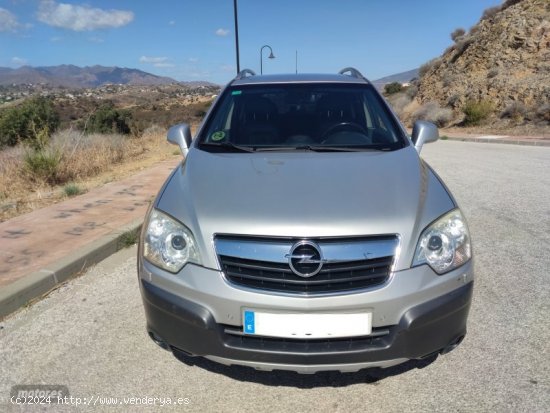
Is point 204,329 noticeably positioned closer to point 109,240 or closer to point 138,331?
point 138,331

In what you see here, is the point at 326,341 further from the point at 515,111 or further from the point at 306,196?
the point at 515,111

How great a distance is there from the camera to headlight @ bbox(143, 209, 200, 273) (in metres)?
2.39

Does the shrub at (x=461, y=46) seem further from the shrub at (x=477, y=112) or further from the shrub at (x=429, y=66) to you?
the shrub at (x=477, y=112)

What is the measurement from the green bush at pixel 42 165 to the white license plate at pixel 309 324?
7.55 meters

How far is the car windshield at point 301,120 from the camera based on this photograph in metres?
3.48

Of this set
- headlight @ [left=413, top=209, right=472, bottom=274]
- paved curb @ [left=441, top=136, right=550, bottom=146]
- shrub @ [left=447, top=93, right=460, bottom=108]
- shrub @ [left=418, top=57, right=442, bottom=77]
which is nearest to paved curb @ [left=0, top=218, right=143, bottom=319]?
headlight @ [left=413, top=209, right=472, bottom=274]

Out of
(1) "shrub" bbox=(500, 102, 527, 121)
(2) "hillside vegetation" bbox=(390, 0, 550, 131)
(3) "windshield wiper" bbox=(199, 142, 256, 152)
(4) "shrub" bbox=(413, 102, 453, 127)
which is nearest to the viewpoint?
(3) "windshield wiper" bbox=(199, 142, 256, 152)

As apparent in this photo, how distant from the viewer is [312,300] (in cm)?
221

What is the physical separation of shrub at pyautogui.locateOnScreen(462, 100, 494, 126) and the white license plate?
22995mm

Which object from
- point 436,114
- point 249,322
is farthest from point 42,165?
point 436,114

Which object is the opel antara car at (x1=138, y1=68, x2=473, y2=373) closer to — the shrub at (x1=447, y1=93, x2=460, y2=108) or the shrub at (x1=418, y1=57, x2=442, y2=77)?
the shrub at (x1=447, y1=93, x2=460, y2=108)

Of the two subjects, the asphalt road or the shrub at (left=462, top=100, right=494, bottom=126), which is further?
the shrub at (left=462, top=100, right=494, bottom=126)

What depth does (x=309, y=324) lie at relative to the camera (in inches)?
87.1

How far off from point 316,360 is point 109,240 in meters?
3.31
